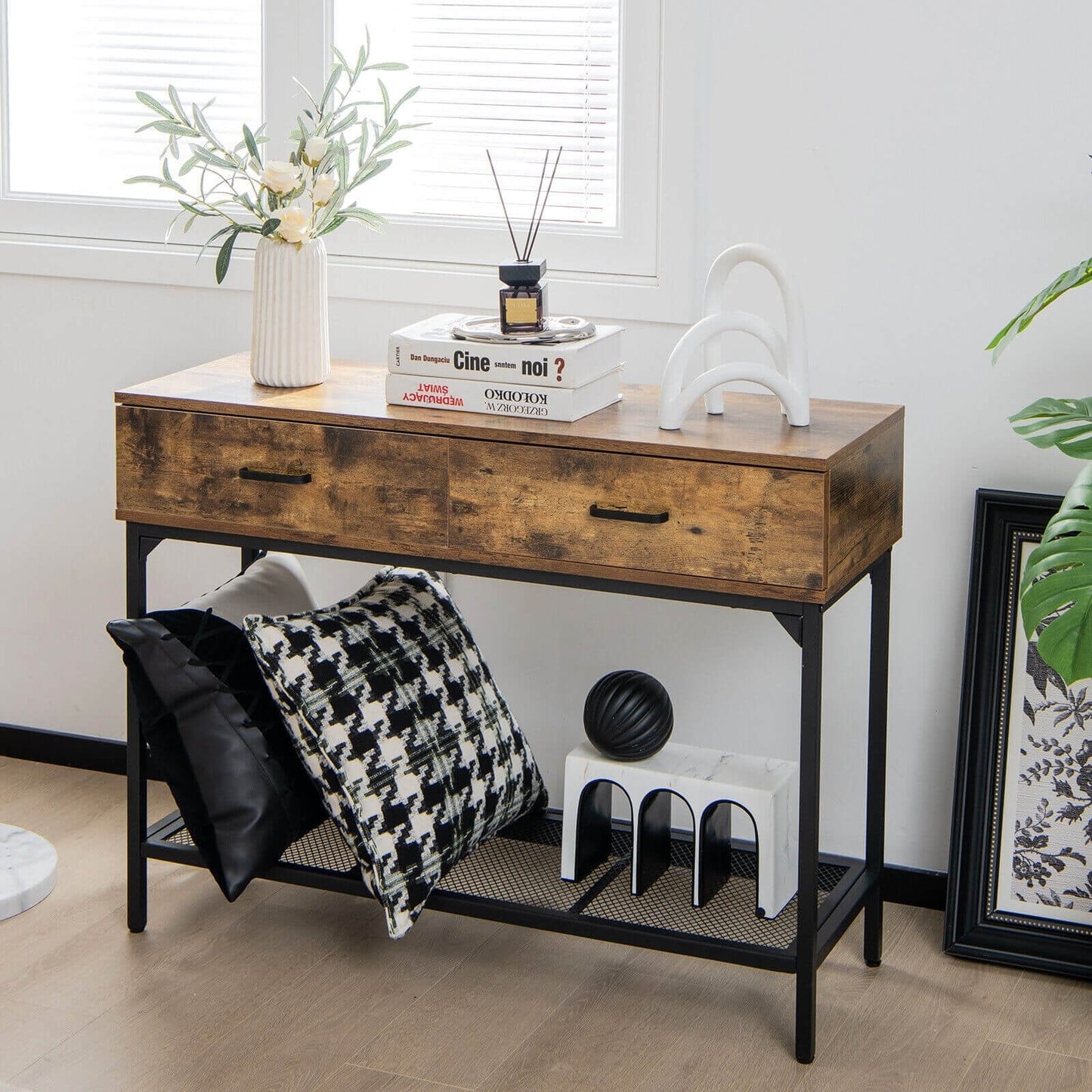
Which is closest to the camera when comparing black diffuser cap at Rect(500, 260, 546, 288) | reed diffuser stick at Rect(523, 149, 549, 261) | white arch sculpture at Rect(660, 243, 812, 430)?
white arch sculpture at Rect(660, 243, 812, 430)

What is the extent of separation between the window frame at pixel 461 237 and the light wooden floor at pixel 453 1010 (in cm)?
106

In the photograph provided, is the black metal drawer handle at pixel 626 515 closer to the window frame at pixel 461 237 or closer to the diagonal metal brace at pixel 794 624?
the diagonal metal brace at pixel 794 624

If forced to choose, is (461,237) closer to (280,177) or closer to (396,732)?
(280,177)

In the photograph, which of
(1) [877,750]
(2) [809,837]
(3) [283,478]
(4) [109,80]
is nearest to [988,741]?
(1) [877,750]

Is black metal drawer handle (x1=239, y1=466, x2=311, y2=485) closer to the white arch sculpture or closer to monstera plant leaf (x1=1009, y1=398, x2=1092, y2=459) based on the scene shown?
the white arch sculpture

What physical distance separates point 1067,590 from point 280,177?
127 cm

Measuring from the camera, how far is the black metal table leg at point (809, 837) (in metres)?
2.09

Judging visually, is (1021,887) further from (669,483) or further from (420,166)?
(420,166)

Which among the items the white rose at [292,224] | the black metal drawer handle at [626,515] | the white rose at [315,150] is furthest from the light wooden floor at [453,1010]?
the white rose at [315,150]

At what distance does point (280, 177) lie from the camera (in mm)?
2361

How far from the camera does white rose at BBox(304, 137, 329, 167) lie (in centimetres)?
239

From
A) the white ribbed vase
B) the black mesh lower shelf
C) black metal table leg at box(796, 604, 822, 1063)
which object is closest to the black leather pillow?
the black mesh lower shelf

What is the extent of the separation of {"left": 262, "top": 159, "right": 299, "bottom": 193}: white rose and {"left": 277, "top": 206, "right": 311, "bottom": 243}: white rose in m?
0.03

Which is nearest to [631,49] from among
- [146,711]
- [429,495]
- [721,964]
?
[429,495]
